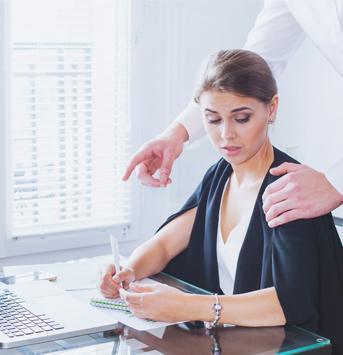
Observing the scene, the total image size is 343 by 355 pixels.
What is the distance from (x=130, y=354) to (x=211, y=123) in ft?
2.13

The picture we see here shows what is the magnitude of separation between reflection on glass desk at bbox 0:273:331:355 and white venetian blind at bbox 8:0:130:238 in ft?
5.41

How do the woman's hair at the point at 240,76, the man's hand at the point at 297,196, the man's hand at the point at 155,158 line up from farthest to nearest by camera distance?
1. the man's hand at the point at 155,158
2. the woman's hair at the point at 240,76
3. the man's hand at the point at 297,196

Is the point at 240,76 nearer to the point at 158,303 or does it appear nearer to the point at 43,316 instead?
the point at 158,303

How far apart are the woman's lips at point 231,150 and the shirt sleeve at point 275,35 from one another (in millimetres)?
525

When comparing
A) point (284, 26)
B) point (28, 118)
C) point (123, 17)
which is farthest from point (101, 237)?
point (284, 26)

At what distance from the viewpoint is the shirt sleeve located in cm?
231

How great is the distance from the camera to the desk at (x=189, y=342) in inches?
58.8

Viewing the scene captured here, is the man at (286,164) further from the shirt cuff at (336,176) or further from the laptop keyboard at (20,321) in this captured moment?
the laptop keyboard at (20,321)

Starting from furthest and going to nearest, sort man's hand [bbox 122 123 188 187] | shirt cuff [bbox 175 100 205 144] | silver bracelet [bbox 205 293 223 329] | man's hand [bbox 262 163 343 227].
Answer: shirt cuff [bbox 175 100 205 144] → man's hand [bbox 122 123 188 187] → man's hand [bbox 262 163 343 227] → silver bracelet [bbox 205 293 223 329]

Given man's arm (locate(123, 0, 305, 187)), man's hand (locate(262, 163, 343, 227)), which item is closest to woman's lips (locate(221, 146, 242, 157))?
man's hand (locate(262, 163, 343, 227))

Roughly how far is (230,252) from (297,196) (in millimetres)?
276

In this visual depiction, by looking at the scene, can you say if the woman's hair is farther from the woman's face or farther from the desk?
the desk

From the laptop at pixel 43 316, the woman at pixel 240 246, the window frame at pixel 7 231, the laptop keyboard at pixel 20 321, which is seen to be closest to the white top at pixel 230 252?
the woman at pixel 240 246

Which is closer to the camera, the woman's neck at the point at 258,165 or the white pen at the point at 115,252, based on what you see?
the white pen at the point at 115,252
